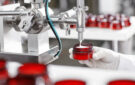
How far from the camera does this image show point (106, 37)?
2.44m

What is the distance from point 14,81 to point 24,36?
67 cm

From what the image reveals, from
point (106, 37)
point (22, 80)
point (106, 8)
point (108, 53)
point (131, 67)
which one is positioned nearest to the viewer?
point (22, 80)

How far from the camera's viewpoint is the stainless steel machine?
0.93m

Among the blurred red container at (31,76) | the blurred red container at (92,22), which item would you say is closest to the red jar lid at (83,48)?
the blurred red container at (31,76)

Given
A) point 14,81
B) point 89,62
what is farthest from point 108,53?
point 14,81

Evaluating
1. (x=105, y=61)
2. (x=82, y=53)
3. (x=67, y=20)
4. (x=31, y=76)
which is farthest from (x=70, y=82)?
(x=105, y=61)

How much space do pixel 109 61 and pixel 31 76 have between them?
96 cm

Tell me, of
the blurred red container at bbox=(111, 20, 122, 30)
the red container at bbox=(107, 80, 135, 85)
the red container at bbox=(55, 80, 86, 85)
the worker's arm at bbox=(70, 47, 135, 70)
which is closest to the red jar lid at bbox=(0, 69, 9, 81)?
the red container at bbox=(55, 80, 86, 85)

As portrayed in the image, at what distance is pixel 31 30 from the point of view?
0.98 meters

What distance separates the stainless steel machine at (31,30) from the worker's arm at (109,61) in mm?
335

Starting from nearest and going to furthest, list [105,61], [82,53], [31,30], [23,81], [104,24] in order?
[23,81] < [82,53] < [31,30] < [105,61] < [104,24]

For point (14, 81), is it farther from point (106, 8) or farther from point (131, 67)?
point (106, 8)

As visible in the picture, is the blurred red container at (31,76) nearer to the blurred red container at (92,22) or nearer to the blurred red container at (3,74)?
the blurred red container at (3,74)

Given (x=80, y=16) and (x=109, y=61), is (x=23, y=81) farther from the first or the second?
(x=109, y=61)
